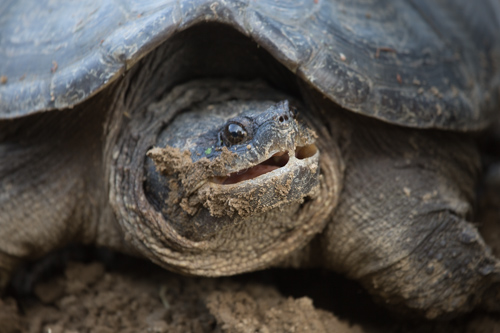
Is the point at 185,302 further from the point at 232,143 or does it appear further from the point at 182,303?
the point at 232,143

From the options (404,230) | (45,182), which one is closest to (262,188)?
(404,230)

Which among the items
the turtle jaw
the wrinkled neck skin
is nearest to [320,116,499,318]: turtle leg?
the wrinkled neck skin

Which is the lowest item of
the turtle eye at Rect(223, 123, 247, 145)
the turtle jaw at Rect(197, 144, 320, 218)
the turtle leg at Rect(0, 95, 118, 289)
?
the turtle jaw at Rect(197, 144, 320, 218)

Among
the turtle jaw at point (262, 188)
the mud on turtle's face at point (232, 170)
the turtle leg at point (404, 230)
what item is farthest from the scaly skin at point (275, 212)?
the turtle jaw at point (262, 188)

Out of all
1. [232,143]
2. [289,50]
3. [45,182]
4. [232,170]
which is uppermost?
[45,182]

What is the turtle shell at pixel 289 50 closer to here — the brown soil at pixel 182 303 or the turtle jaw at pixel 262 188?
the turtle jaw at pixel 262 188

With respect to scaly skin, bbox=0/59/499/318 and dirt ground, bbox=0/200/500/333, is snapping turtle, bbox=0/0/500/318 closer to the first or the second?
scaly skin, bbox=0/59/499/318
